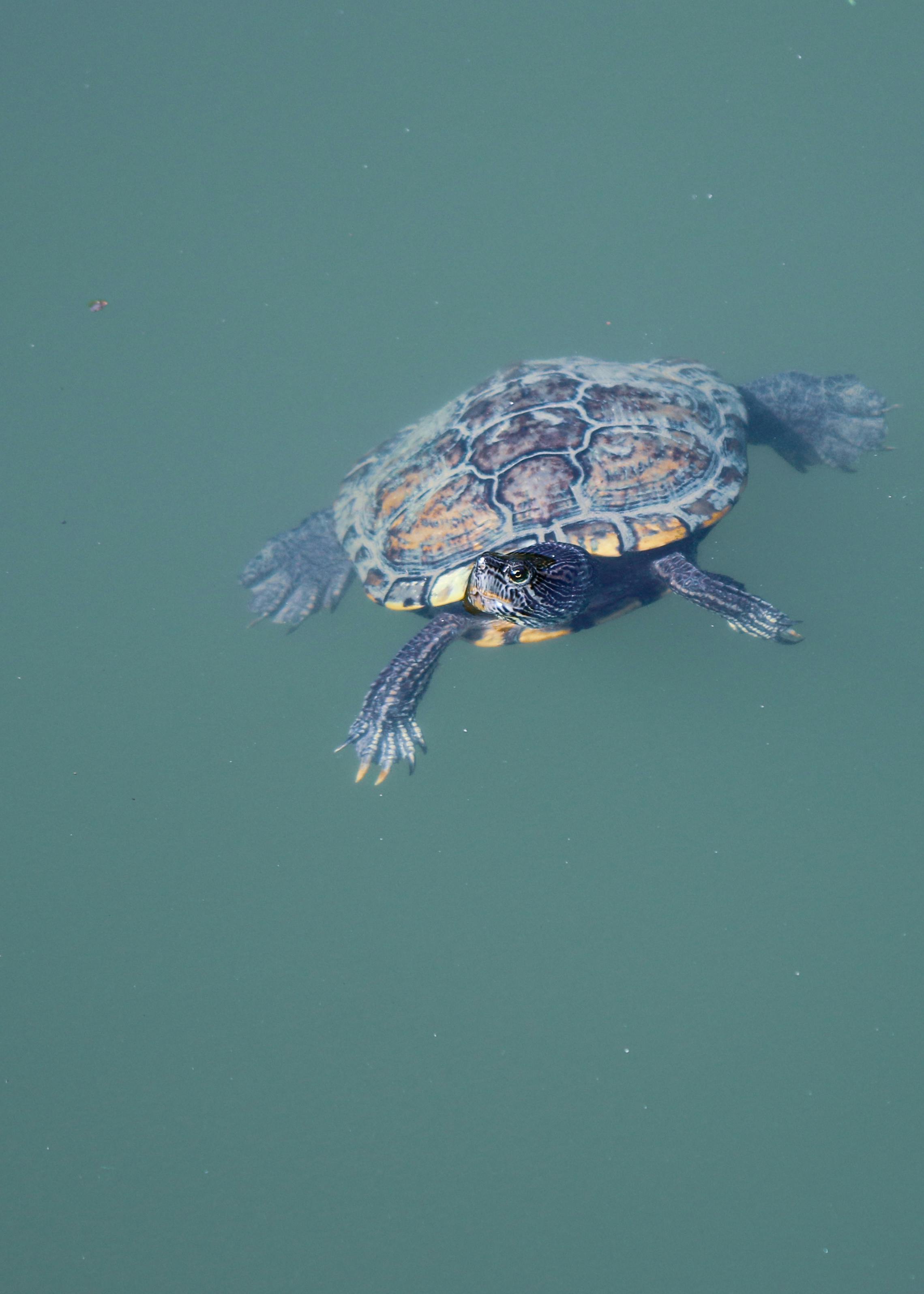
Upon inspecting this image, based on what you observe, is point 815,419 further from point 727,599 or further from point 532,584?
point 532,584

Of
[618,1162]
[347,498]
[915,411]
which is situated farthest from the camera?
[915,411]

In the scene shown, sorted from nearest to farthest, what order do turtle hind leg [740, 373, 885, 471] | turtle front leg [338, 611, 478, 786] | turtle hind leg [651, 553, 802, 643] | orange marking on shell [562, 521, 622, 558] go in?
orange marking on shell [562, 521, 622, 558], turtle hind leg [651, 553, 802, 643], turtle front leg [338, 611, 478, 786], turtle hind leg [740, 373, 885, 471]

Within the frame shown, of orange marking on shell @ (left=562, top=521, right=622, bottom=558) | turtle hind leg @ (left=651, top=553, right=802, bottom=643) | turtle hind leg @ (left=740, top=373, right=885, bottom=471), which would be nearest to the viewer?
orange marking on shell @ (left=562, top=521, right=622, bottom=558)

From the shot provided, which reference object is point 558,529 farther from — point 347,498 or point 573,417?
point 347,498

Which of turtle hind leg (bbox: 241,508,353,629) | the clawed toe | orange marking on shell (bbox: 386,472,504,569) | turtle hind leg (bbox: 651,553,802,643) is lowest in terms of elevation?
the clawed toe

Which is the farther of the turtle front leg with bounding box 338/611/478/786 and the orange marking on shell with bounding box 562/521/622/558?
the turtle front leg with bounding box 338/611/478/786

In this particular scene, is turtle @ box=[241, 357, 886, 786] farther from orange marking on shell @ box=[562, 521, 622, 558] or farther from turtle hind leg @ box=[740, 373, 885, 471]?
turtle hind leg @ box=[740, 373, 885, 471]

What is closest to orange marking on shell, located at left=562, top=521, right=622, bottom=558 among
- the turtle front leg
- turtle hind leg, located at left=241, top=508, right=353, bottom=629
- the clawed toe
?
the turtle front leg

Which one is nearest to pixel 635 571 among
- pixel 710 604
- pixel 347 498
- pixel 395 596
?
pixel 710 604
